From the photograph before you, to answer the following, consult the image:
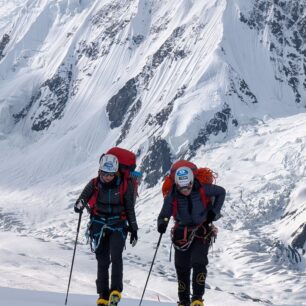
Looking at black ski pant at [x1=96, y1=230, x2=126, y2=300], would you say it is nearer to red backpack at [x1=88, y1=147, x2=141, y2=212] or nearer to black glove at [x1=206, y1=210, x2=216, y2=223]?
red backpack at [x1=88, y1=147, x2=141, y2=212]

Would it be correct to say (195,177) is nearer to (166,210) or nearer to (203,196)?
(203,196)

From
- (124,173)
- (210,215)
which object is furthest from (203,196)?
(124,173)

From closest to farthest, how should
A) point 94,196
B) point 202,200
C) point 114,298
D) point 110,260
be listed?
point 114,298 → point 110,260 → point 94,196 → point 202,200

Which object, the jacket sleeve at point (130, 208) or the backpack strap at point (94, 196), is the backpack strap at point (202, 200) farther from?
the backpack strap at point (94, 196)

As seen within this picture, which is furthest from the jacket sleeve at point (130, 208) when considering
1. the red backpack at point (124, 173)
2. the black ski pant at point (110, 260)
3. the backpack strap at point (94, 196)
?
the backpack strap at point (94, 196)

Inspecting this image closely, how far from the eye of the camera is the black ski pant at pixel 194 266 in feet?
52.2

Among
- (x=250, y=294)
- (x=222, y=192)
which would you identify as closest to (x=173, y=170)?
(x=222, y=192)

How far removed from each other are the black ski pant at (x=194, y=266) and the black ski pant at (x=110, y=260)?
5.00 ft

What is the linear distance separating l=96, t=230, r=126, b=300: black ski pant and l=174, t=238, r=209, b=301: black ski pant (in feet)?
5.00

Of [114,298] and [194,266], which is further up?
[194,266]

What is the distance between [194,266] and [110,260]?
1886 mm

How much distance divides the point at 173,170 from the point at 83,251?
15947 cm

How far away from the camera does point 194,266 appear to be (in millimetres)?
16156

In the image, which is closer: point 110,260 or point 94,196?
point 110,260
